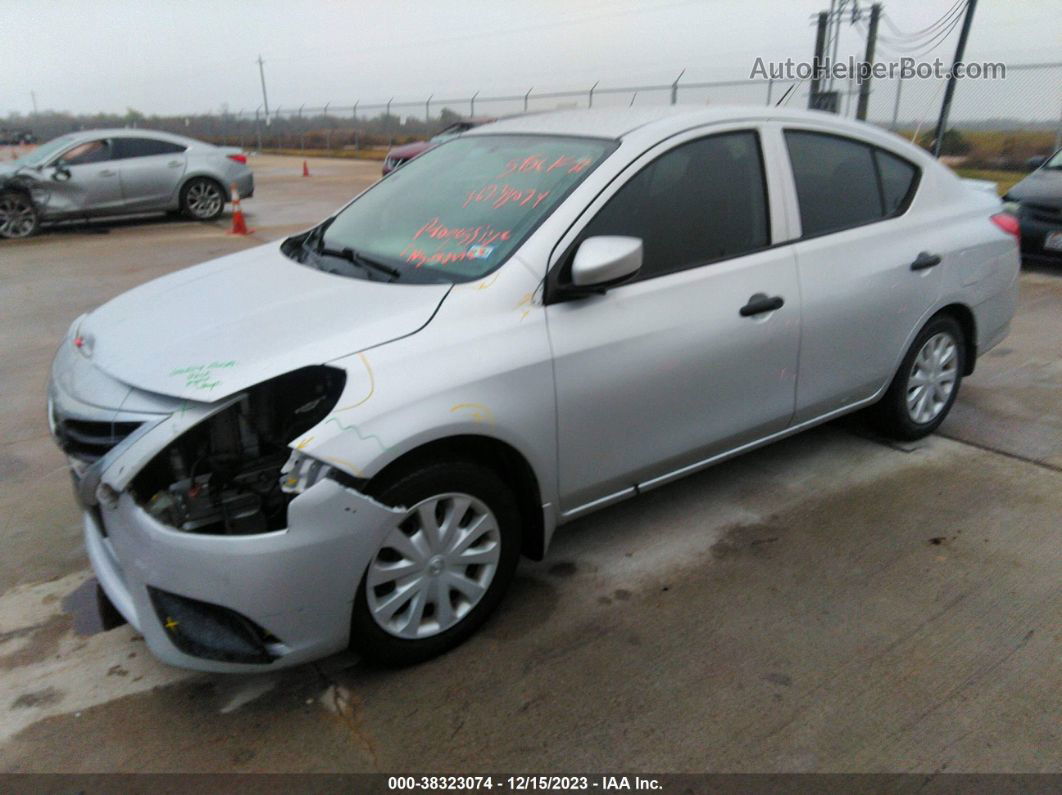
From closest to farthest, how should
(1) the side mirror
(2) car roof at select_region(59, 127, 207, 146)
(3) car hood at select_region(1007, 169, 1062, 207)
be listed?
(1) the side mirror → (3) car hood at select_region(1007, 169, 1062, 207) → (2) car roof at select_region(59, 127, 207, 146)

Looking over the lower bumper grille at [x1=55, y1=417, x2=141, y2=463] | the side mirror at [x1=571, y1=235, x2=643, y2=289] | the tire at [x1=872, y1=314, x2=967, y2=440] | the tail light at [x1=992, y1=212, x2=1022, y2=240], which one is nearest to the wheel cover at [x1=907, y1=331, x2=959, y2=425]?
the tire at [x1=872, y1=314, x2=967, y2=440]

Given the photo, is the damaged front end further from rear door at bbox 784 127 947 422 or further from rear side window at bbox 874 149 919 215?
rear side window at bbox 874 149 919 215

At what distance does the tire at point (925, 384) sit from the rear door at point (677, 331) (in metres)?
0.94

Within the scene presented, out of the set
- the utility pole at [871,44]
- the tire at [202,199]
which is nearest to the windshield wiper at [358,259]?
the tire at [202,199]

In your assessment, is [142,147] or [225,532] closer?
[225,532]

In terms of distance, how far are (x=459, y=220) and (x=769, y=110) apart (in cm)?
153

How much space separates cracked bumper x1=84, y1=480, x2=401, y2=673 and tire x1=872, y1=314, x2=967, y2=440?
2.93 meters

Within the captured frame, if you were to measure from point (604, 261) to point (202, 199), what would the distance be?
12.4 meters

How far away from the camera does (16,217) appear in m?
12.0

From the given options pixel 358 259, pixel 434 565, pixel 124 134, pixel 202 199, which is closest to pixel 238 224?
pixel 202 199

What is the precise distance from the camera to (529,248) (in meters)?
2.90

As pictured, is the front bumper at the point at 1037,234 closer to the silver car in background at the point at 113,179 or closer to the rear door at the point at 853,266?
the rear door at the point at 853,266

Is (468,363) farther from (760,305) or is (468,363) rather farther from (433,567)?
(760,305)

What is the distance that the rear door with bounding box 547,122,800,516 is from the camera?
2965mm
